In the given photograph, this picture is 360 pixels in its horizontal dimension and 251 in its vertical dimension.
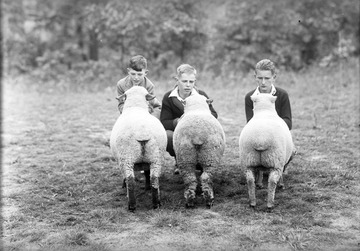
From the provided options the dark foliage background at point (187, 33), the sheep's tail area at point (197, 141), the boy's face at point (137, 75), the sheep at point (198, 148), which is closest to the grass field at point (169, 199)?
the sheep at point (198, 148)

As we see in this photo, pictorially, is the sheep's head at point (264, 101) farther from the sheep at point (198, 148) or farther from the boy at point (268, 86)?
the sheep at point (198, 148)

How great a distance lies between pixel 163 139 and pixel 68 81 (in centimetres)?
1139

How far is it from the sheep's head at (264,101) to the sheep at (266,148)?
0.32 feet

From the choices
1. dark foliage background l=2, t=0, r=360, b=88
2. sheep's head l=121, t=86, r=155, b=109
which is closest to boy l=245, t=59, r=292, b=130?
sheep's head l=121, t=86, r=155, b=109

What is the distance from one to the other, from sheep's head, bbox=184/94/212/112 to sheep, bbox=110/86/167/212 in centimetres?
40

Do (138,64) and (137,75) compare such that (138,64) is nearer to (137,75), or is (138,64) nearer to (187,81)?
(137,75)

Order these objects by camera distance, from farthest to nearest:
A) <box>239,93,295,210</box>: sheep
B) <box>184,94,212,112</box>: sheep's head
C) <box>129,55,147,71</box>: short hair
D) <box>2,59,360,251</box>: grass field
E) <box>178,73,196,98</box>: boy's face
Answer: <box>129,55,147,71</box>: short hair < <box>178,73,196,98</box>: boy's face < <box>184,94,212,112</box>: sheep's head < <box>239,93,295,210</box>: sheep < <box>2,59,360,251</box>: grass field

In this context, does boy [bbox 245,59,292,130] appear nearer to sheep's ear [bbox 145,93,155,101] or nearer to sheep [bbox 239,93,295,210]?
sheep [bbox 239,93,295,210]

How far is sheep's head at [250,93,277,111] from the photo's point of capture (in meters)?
4.70

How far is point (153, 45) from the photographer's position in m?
15.6

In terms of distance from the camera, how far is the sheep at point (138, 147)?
4.54 m

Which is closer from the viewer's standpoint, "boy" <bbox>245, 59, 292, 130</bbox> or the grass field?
the grass field

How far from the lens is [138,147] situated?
4539 millimetres

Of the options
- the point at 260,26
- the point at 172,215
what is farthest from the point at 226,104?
the point at 172,215
